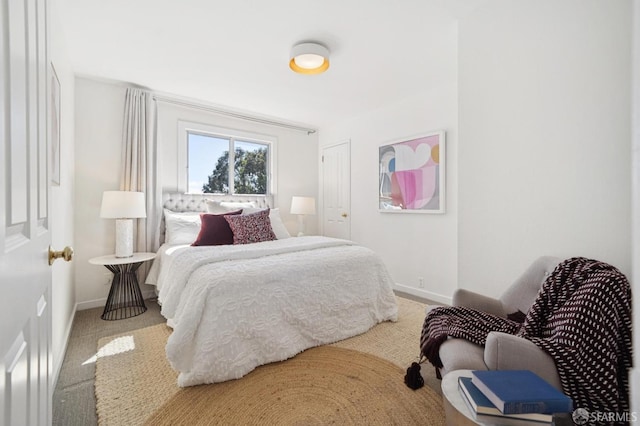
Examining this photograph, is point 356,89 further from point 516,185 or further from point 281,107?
point 516,185

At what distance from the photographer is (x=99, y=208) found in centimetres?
320

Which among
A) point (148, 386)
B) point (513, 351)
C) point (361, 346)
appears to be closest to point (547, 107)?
point (513, 351)

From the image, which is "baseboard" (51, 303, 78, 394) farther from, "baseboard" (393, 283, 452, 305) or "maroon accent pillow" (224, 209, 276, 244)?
"baseboard" (393, 283, 452, 305)

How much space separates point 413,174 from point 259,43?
88.3 inches

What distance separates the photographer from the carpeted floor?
5.25 ft

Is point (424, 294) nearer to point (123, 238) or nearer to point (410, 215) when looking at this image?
point (410, 215)

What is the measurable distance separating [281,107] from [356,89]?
3.72 ft

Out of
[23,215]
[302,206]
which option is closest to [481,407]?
[23,215]

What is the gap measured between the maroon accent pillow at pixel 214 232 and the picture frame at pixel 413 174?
209 centimetres

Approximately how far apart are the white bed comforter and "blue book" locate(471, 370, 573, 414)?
53.6 inches

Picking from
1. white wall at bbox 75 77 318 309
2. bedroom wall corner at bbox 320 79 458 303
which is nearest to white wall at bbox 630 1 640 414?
bedroom wall corner at bbox 320 79 458 303

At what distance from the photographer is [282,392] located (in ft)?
5.71

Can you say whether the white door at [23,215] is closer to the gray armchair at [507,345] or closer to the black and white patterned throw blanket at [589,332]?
the gray armchair at [507,345]

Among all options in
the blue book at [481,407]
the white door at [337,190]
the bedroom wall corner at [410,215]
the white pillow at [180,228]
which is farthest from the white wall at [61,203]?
the white door at [337,190]
